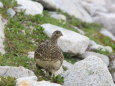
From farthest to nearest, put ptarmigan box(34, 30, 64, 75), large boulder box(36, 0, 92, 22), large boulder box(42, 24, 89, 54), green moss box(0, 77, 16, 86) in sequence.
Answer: large boulder box(36, 0, 92, 22) → large boulder box(42, 24, 89, 54) → ptarmigan box(34, 30, 64, 75) → green moss box(0, 77, 16, 86)

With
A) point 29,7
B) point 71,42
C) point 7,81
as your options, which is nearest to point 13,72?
point 7,81

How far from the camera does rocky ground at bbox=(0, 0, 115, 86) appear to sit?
34.1 feet

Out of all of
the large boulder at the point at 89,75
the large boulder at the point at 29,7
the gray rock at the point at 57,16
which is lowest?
the gray rock at the point at 57,16

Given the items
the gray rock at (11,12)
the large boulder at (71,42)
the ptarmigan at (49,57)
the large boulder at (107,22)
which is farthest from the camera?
the large boulder at (107,22)

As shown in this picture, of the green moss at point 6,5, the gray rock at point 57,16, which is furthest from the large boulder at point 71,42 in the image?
the gray rock at point 57,16

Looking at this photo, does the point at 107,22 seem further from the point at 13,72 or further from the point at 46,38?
the point at 13,72

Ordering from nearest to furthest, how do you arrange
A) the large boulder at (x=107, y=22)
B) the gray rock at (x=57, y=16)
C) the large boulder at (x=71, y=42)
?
the large boulder at (x=71, y=42)
the gray rock at (x=57, y=16)
the large boulder at (x=107, y=22)

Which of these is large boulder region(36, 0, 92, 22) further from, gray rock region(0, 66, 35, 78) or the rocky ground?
gray rock region(0, 66, 35, 78)

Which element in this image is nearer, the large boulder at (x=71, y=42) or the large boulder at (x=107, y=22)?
the large boulder at (x=71, y=42)

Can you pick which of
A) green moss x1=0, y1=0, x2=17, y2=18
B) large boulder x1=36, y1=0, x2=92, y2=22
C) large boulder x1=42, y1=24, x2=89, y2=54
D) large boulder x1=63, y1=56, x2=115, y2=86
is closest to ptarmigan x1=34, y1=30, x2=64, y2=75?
large boulder x1=63, y1=56, x2=115, y2=86

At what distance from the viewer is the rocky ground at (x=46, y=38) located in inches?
409

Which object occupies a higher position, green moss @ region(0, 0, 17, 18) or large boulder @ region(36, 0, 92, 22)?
green moss @ region(0, 0, 17, 18)

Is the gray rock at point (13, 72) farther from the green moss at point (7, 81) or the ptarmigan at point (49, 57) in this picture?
the ptarmigan at point (49, 57)

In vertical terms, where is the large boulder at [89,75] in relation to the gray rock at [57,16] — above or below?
above
